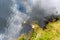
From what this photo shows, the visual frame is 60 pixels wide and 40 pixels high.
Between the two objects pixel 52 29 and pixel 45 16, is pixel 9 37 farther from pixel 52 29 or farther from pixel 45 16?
pixel 52 29

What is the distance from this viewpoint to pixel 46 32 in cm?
4866

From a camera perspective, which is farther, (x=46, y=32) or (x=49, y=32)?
(x=49, y=32)

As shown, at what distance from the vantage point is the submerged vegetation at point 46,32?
47194 mm

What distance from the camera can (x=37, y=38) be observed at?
1871 inches

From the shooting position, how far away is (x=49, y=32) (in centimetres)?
4941

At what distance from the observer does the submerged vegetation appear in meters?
47.2

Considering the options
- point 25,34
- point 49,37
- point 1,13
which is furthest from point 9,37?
point 49,37

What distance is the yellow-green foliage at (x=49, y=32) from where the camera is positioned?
4688cm

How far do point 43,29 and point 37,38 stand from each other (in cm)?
322

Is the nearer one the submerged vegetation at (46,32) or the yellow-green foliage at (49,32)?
the yellow-green foliage at (49,32)

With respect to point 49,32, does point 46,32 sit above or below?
below

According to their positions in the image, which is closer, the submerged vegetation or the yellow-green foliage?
the yellow-green foliage

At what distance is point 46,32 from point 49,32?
1065 millimetres

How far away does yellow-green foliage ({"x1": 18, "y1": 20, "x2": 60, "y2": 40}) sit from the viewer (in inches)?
1846
